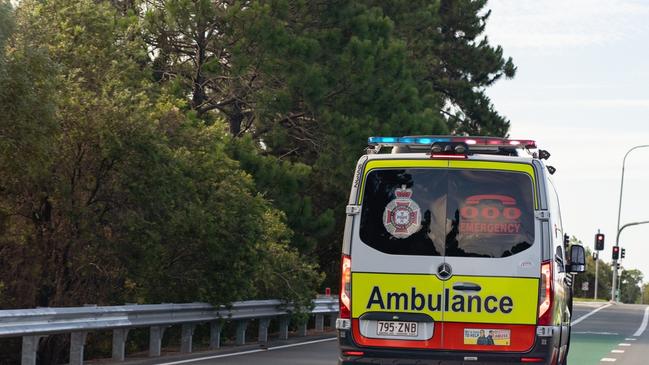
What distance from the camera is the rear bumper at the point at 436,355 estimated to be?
38.8ft

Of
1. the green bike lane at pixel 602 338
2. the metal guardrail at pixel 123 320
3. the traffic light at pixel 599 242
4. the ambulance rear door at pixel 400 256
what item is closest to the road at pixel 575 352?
the green bike lane at pixel 602 338

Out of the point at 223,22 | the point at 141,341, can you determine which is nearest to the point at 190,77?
the point at 223,22

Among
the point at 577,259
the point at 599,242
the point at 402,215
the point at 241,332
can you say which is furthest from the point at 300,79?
Result: the point at 599,242

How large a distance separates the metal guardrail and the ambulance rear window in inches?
202

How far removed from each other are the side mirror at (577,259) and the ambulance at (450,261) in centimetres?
235

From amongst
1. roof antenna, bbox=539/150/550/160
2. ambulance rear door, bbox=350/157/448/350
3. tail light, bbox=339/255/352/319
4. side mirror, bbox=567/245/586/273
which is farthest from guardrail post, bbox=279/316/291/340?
ambulance rear door, bbox=350/157/448/350

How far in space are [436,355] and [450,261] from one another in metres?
0.85

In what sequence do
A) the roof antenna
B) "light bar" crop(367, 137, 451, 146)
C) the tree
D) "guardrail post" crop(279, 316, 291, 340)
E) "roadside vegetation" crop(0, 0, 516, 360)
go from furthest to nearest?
the tree < "guardrail post" crop(279, 316, 291, 340) < "roadside vegetation" crop(0, 0, 516, 360) < the roof antenna < "light bar" crop(367, 137, 451, 146)

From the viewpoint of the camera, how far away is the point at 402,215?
12.2m

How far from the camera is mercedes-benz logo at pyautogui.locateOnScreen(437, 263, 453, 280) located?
12.0m

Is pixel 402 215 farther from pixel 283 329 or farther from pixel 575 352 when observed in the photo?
pixel 283 329

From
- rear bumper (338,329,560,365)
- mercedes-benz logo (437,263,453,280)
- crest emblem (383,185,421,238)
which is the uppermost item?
crest emblem (383,185,421,238)

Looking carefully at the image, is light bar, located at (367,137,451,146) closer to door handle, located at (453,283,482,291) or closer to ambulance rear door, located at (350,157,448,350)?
ambulance rear door, located at (350,157,448,350)

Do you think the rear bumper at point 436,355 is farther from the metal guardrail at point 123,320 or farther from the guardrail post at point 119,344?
the guardrail post at point 119,344
